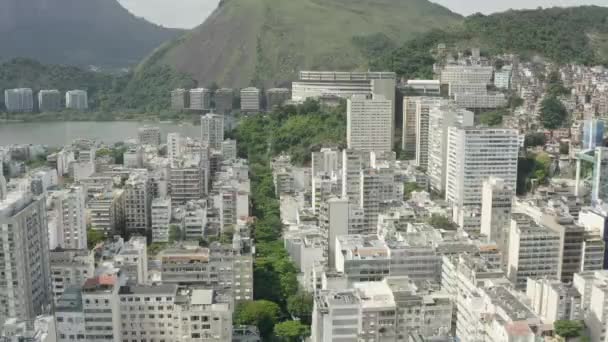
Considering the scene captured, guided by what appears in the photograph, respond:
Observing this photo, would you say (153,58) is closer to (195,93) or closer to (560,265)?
(195,93)

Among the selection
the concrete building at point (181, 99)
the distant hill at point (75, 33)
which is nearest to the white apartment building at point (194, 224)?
the concrete building at point (181, 99)

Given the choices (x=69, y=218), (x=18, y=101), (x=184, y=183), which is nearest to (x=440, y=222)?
(x=184, y=183)

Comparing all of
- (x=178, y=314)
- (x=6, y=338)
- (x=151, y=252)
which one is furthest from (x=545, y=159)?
(x=6, y=338)

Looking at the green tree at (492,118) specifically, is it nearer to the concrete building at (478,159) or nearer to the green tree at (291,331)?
the concrete building at (478,159)

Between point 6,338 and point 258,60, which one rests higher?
point 258,60

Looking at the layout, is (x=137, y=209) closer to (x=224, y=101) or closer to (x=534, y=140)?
(x=534, y=140)
